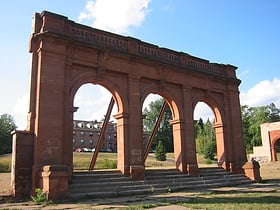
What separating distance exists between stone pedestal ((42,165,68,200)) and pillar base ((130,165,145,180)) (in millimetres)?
3758

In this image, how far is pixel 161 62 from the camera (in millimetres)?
14977

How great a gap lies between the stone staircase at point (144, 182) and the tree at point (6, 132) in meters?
48.0

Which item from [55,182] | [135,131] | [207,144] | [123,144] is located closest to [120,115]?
[135,131]

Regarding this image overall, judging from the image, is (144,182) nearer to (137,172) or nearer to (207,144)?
(137,172)

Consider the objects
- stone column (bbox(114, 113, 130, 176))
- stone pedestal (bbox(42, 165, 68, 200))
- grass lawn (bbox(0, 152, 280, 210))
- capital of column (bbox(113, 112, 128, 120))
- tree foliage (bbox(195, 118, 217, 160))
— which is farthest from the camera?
tree foliage (bbox(195, 118, 217, 160))

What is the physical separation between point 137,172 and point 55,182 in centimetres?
434

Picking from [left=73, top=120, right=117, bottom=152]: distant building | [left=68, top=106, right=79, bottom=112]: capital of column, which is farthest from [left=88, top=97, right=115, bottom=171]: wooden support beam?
[left=73, top=120, right=117, bottom=152]: distant building

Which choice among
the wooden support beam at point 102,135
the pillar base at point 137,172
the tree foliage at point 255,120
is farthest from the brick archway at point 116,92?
the tree foliage at point 255,120

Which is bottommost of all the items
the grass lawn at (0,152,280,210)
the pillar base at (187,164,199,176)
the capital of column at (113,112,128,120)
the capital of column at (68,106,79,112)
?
the grass lawn at (0,152,280,210)

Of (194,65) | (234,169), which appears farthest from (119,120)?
(234,169)

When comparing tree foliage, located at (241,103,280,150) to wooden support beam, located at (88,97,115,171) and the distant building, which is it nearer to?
the distant building

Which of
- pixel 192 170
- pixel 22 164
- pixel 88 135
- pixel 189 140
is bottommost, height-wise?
pixel 192 170

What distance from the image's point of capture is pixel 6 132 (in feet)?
194

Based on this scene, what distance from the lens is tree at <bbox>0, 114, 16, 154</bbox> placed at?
54422mm
